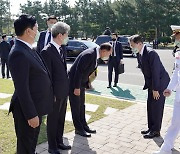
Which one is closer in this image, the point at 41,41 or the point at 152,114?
the point at 152,114

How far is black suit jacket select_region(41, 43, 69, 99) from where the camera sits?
400 centimetres

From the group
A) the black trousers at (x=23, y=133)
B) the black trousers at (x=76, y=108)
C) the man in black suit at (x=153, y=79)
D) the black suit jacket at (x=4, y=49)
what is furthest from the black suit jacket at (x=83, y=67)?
the black suit jacket at (x=4, y=49)

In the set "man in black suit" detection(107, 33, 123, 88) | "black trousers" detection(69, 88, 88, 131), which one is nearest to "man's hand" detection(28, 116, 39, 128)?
"black trousers" detection(69, 88, 88, 131)

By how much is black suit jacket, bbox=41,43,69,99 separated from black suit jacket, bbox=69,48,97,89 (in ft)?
1.89

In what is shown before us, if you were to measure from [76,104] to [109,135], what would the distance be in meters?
0.81

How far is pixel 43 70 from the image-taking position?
3096 mm

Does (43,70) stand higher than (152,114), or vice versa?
(43,70)

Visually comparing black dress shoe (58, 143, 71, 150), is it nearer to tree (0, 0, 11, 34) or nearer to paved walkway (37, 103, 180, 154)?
paved walkway (37, 103, 180, 154)

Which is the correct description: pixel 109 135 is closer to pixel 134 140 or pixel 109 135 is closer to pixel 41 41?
pixel 134 140

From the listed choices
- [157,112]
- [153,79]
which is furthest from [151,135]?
[153,79]

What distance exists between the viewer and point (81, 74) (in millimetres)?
4727

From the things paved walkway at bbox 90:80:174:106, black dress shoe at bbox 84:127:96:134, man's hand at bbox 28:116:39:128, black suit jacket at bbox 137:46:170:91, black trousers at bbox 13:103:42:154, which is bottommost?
paved walkway at bbox 90:80:174:106

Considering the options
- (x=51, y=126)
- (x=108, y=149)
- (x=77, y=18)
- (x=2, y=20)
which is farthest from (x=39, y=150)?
(x=2, y=20)

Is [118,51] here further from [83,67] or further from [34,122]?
[34,122]
